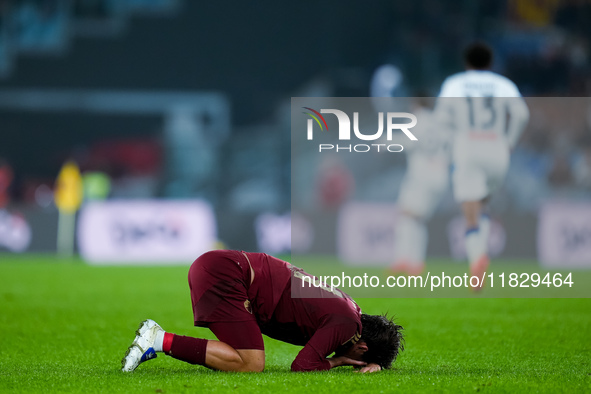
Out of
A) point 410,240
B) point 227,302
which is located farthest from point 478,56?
point 227,302

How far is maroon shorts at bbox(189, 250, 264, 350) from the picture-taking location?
4.52 meters

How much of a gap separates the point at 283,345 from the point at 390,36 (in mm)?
17161

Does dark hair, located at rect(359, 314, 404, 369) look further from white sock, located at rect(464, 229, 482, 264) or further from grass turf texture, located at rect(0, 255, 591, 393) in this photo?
white sock, located at rect(464, 229, 482, 264)

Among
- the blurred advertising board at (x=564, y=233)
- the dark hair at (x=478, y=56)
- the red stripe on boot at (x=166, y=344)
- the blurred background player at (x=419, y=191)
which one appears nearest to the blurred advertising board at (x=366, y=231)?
the blurred advertising board at (x=564, y=233)

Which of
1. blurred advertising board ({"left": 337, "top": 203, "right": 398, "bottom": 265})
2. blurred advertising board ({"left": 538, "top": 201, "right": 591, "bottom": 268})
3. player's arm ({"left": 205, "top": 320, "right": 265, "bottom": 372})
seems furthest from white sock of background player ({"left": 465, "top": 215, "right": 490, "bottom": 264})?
blurred advertising board ({"left": 538, "top": 201, "right": 591, "bottom": 268})

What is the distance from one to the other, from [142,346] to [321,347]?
976mm

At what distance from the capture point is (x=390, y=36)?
22375 millimetres

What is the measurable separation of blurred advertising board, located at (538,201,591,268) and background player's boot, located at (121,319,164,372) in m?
11.5

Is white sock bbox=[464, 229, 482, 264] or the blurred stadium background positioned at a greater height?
the blurred stadium background

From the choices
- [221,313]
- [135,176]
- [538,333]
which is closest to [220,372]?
[221,313]

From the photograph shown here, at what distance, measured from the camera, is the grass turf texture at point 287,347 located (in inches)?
169

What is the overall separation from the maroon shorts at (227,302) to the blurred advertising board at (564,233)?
37.0 feet

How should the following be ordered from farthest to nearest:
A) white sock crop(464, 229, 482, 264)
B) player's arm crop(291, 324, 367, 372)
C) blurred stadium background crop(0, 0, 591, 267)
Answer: blurred stadium background crop(0, 0, 591, 267)
white sock crop(464, 229, 482, 264)
player's arm crop(291, 324, 367, 372)

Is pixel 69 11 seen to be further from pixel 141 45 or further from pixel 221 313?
pixel 221 313
